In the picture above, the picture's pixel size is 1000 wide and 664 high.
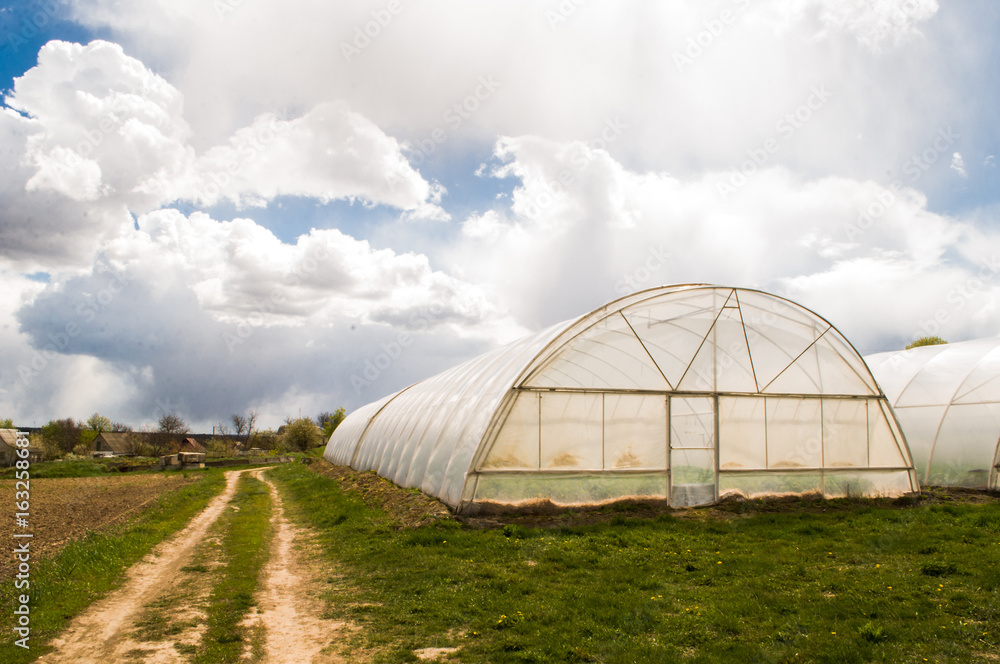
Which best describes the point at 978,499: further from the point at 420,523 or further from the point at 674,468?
the point at 420,523

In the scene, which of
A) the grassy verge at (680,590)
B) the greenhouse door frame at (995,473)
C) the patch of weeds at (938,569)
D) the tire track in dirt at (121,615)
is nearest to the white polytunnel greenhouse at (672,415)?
the grassy verge at (680,590)

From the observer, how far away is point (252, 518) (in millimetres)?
17031

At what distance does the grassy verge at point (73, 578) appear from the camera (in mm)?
7016

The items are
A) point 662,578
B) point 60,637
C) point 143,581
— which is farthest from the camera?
point 143,581

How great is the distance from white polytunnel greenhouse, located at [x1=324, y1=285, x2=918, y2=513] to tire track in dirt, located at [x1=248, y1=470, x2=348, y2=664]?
3640 mm

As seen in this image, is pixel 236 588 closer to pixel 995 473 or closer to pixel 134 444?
pixel 995 473

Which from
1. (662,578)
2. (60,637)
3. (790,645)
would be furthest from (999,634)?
(60,637)

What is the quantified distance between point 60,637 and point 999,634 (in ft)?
33.4

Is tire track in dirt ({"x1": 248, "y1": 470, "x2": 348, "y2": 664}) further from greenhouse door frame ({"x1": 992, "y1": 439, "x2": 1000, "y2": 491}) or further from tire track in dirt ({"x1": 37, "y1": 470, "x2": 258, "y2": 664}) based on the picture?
greenhouse door frame ({"x1": 992, "y1": 439, "x2": 1000, "y2": 491})

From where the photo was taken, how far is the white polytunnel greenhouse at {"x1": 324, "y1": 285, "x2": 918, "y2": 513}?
13859mm

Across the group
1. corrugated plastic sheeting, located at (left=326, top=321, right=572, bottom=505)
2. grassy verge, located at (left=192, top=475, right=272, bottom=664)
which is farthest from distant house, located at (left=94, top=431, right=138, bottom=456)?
grassy verge, located at (left=192, top=475, right=272, bottom=664)

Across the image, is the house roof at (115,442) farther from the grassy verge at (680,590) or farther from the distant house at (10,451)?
the grassy verge at (680,590)

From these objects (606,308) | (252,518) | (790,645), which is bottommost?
(252,518)

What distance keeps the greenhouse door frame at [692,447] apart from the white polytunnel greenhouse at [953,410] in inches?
386
